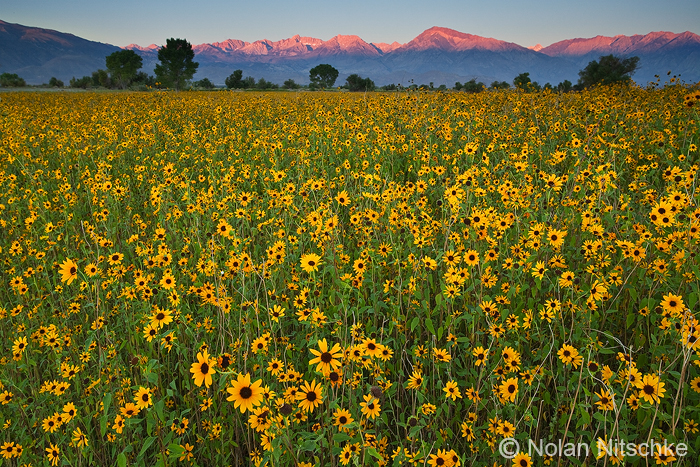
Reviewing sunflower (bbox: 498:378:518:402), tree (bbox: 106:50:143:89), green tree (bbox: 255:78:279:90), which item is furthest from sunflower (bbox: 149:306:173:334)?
tree (bbox: 106:50:143:89)

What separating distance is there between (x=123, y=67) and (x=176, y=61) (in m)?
8.05

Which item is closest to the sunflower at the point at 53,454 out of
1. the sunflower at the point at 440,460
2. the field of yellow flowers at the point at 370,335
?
the field of yellow flowers at the point at 370,335

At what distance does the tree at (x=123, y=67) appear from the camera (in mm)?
52125

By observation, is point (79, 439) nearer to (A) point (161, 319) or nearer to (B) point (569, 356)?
(A) point (161, 319)

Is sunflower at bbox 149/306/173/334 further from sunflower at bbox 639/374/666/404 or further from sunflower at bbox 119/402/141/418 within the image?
sunflower at bbox 639/374/666/404

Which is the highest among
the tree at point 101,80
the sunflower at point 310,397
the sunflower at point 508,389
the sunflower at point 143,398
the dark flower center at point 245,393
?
the tree at point 101,80

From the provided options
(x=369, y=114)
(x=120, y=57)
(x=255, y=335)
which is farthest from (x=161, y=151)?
(x=120, y=57)

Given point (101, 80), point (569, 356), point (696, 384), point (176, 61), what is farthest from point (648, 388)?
point (176, 61)

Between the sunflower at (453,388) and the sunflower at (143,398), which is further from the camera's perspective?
the sunflower at (453,388)

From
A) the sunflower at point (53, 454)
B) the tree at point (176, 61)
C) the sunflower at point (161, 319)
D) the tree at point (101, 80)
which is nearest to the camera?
the sunflower at point (53, 454)
